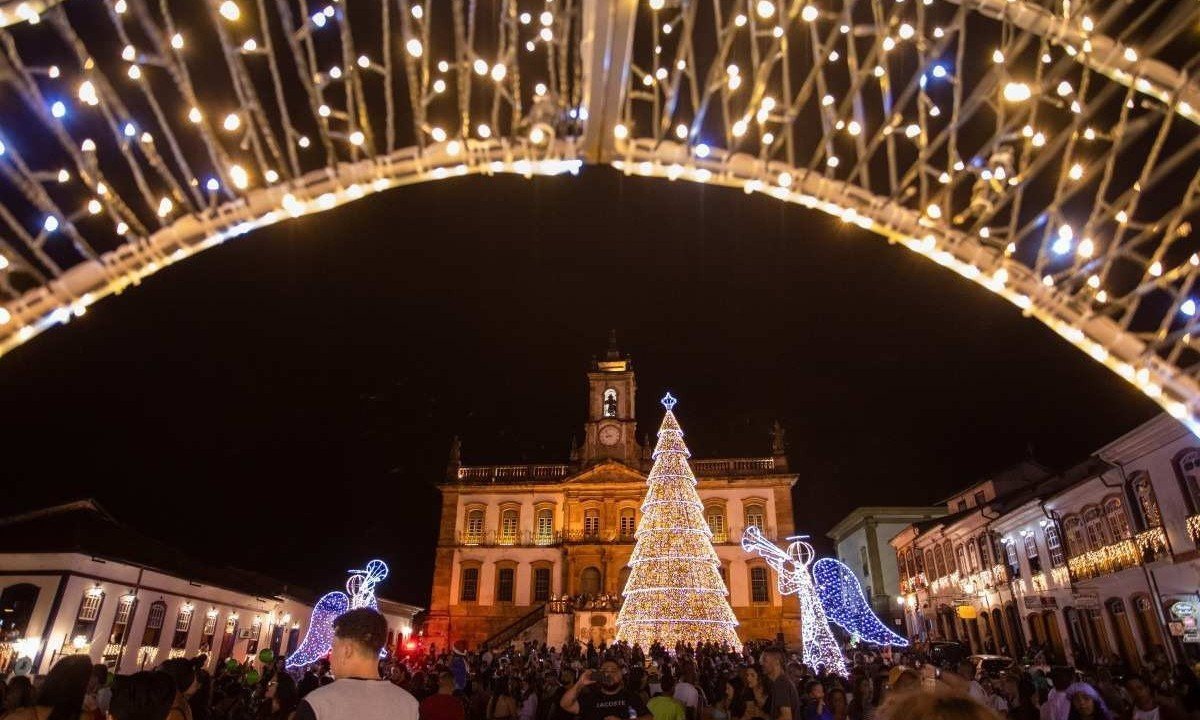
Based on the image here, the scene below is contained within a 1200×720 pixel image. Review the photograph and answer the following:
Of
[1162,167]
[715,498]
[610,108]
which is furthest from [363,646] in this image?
[715,498]

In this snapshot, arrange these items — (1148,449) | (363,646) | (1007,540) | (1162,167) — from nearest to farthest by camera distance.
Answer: (1162,167) → (363,646) → (1148,449) → (1007,540)

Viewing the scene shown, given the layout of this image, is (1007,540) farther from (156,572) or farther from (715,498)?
(156,572)

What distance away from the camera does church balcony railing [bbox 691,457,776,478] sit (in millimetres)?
43531

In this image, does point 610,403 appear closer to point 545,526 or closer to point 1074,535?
point 545,526

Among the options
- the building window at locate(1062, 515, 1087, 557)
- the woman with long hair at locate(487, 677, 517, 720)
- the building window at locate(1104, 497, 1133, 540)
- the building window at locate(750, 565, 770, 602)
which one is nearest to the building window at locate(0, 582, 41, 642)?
the woman with long hair at locate(487, 677, 517, 720)

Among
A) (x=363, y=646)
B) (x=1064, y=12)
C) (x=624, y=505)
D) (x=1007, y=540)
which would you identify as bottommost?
(x=363, y=646)

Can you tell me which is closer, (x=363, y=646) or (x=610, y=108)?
(x=610, y=108)

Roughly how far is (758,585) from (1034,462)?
1599cm

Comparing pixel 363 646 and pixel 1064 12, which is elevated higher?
pixel 1064 12

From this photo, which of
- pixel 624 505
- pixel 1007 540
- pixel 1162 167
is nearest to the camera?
pixel 1162 167

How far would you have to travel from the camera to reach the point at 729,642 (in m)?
22.1

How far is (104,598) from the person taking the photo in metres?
21.1

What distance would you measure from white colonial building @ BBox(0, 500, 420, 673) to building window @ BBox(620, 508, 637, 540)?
21002mm

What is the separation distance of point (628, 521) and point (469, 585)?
10413 mm
